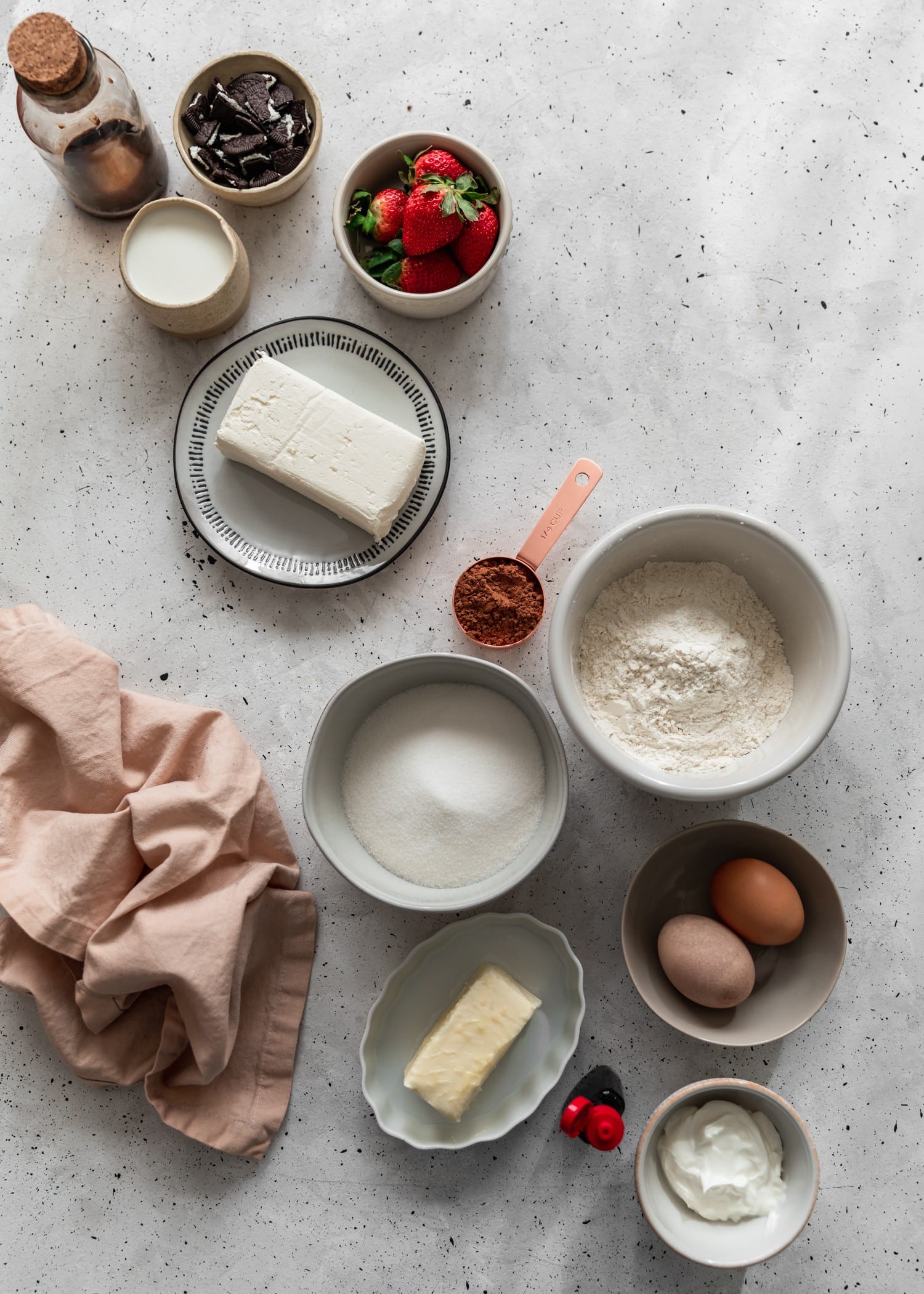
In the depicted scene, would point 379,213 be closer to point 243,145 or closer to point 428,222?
point 428,222

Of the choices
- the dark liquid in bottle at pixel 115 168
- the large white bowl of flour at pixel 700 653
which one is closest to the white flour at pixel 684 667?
the large white bowl of flour at pixel 700 653

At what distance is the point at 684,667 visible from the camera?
44.2 inches

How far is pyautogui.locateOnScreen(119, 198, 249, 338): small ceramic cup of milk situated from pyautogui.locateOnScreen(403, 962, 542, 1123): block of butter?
1.06 meters

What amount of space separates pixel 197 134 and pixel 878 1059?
172 cm

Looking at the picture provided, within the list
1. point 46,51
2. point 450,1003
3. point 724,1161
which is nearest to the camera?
point 46,51

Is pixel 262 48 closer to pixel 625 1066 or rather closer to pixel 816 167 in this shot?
pixel 816 167

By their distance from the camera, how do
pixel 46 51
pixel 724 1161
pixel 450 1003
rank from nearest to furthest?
pixel 46 51 → pixel 724 1161 → pixel 450 1003

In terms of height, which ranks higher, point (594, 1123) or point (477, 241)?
point (477, 241)

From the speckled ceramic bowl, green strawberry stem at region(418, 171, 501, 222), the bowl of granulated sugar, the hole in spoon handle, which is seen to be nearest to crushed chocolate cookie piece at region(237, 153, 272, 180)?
green strawberry stem at region(418, 171, 501, 222)

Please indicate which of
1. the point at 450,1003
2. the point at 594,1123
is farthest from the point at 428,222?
the point at 594,1123

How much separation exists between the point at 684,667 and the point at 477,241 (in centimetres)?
→ 68

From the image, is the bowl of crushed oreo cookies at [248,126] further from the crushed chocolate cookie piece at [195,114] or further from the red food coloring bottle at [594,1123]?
the red food coloring bottle at [594,1123]

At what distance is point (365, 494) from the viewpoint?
4.05ft

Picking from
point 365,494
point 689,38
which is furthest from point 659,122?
point 365,494
